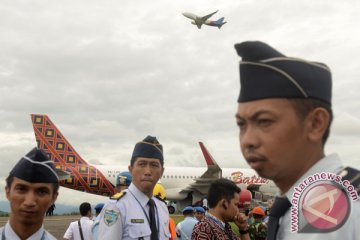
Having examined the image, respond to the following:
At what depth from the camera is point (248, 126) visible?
4.67 feet

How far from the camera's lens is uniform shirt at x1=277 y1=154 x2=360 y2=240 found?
3.80 ft

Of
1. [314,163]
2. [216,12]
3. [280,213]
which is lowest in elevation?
[280,213]

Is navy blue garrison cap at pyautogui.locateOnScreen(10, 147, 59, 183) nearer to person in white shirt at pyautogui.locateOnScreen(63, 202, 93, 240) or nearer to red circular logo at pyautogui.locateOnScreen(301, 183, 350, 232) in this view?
red circular logo at pyautogui.locateOnScreen(301, 183, 350, 232)

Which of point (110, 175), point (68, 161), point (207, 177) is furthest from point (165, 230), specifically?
point (68, 161)

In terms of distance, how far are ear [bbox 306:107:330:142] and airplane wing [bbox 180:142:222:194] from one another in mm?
30732

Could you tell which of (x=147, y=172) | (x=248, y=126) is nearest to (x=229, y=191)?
(x=147, y=172)

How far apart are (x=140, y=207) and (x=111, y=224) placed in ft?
1.19

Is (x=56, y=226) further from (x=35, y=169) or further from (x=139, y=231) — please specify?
(x=35, y=169)

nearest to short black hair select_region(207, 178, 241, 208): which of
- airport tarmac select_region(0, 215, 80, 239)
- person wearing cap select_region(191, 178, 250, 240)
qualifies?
person wearing cap select_region(191, 178, 250, 240)

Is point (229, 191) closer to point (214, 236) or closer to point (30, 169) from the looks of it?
point (214, 236)

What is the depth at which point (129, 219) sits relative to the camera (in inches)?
149

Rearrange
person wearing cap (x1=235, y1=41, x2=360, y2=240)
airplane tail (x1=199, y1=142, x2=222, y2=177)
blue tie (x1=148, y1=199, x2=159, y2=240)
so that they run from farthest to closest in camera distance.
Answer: airplane tail (x1=199, y1=142, x2=222, y2=177)
blue tie (x1=148, y1=199, x2=159, y2=240)
person wearing cap (x1=235, y1=41, x2=360, y2=240)

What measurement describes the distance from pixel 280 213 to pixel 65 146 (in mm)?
32280

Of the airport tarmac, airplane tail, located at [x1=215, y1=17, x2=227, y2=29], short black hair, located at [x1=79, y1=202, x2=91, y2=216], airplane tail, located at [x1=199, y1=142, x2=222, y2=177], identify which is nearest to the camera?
short black hair, located at [x1=79, y1=202, x2=91, y2=216]
